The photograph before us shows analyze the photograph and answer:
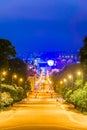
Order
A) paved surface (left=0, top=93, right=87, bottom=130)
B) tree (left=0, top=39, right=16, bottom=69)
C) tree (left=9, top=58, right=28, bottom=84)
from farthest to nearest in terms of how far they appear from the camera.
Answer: tree (left=9, top=58, right=28, bottom=84), tree (left=0, top=39, right=16, bottom=69), paved surface (left=0, top=93, right=87, bottom=130)

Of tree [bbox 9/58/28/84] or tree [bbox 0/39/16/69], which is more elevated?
tree [bbox 9/58/28/84]

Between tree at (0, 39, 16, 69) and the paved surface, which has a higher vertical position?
tree at (0, 39, 16, 69)

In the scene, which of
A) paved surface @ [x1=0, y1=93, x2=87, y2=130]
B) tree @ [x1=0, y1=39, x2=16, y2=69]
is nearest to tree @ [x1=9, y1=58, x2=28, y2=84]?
tree @ [x1=0, y1=39, x2=16, y2=69]

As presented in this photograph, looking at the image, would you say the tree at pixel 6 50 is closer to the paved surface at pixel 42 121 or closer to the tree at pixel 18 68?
the paved surface at pixel 42 121

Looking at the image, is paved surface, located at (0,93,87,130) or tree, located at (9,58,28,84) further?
tree, located at (9,58,28,84)

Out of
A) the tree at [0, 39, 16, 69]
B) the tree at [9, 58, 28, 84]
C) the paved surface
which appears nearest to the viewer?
the paved surface

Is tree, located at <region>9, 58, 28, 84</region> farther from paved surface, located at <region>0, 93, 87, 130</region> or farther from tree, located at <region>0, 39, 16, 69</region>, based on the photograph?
paved surface, located at <region>0, 93, 87, 130</region>

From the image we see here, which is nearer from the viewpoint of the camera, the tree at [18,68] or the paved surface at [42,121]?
the paved surface at [42,121]

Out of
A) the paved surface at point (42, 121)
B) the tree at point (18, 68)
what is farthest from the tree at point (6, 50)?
the tree at point (18, 68)

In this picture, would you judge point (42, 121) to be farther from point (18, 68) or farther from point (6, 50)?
point (18, 68)

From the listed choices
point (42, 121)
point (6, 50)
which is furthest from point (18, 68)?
point (42, 121)

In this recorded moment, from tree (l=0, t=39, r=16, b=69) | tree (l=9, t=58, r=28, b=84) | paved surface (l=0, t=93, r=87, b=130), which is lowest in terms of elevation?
paved surface (l=0, t=93, r=87, b=130)

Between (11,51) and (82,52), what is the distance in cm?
1368

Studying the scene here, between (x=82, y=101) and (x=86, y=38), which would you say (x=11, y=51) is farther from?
(x=82, y=101)
